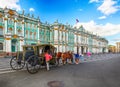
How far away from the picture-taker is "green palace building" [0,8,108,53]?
3678 centimetres

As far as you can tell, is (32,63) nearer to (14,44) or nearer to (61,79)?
(61,79)

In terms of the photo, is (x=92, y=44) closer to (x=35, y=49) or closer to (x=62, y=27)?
(x=62, y=27)

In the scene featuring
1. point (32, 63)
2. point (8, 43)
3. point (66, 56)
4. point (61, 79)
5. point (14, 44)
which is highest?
point (8, 43)

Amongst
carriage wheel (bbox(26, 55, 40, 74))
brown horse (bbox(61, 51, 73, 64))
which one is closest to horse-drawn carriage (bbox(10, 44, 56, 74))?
carriage wheel (bbox(26, 55, 40, 74))

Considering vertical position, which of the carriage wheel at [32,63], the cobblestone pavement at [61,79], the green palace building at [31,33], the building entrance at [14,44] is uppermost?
the green palace building at [31,33]

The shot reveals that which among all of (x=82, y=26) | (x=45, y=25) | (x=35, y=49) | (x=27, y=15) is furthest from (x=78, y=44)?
(x=35, y=49)

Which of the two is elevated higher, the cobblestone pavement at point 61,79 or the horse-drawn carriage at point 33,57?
the horse-drawn carriage at point 33,57

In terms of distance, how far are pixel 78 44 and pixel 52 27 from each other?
67.7 feet

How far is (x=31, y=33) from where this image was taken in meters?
45.8

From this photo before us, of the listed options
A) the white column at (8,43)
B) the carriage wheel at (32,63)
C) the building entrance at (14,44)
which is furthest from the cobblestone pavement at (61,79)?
the building entrance at (14,44)

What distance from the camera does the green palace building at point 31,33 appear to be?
36781mm

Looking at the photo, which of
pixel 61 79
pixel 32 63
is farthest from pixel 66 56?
pixel 61 79

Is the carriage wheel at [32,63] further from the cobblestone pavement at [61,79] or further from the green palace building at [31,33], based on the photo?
the green palace building at [31,33]

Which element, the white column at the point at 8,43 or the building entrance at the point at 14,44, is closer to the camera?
the white column at the point at 8,43
